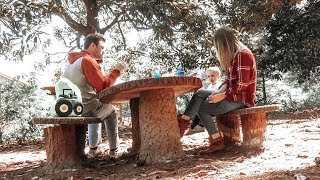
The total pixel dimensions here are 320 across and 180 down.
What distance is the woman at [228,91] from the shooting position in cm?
374

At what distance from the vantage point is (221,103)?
3812 mm

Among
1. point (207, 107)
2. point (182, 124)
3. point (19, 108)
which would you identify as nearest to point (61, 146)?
point (182, 124)

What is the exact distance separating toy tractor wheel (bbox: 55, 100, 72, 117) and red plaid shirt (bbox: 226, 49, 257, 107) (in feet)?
5.13

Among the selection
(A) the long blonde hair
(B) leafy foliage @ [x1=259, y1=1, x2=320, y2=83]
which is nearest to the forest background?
(B) leafy foliage @ [x1=259, y1=1, x2=320, y2=83]

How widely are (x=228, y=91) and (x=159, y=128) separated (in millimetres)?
807

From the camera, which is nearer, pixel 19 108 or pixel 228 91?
pixel 228 91

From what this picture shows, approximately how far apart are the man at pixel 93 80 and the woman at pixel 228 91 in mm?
863

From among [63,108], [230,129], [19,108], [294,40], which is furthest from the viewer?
[294,40]

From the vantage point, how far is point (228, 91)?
3.82 m

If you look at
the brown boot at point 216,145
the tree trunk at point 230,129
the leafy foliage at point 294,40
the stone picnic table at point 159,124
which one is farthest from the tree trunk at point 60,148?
the leafy foliage at point 294,40

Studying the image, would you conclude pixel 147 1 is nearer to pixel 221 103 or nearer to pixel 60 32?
pixel 221 103

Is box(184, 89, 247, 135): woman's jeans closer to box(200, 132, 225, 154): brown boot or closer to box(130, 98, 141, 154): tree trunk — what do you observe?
box(200, 132, 225, 154): brown boot

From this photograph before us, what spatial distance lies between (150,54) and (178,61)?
129 cm

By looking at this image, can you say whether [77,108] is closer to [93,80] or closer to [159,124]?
[93,80]
